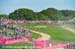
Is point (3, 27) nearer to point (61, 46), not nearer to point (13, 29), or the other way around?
point (13, 29)

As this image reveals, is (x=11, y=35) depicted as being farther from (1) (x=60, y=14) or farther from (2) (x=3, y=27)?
(1) (x=60, y=14)

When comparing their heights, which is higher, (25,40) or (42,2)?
(42,2)

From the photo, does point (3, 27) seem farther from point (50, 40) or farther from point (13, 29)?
point (50, 40)

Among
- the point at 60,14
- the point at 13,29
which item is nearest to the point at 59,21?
the point at 60,14

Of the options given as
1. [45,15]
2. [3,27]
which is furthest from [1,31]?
[45,15]

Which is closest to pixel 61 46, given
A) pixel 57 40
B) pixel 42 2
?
pixel 57 40
